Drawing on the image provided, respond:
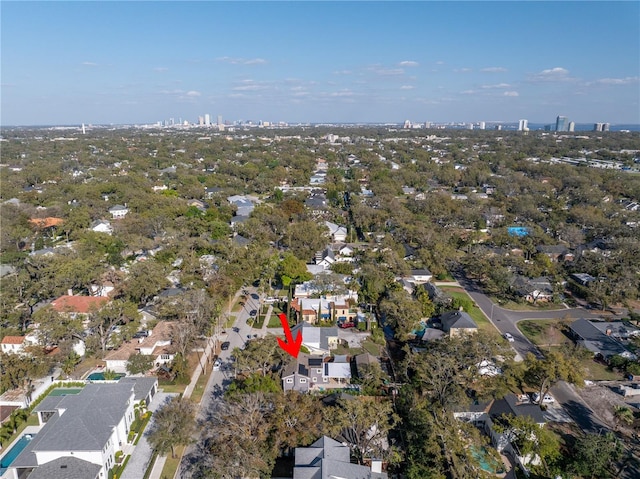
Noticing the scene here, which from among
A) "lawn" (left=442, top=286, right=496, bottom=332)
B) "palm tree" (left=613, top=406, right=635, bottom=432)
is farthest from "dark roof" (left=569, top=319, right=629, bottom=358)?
"palm tree" (left=613, top=406, right=635, bottom=432)

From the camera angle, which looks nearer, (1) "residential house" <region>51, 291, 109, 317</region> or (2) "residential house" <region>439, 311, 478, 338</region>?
(1) "residential house" <region>51, 291, 109, 317</region>

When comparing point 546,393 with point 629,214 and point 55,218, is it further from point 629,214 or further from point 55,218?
point 55,218

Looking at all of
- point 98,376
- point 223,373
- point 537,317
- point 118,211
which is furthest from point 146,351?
point 118,211

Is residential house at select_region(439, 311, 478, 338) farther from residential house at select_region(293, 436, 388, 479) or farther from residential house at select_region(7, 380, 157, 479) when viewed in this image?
residential house at select_region(7, 380, 157, 479)

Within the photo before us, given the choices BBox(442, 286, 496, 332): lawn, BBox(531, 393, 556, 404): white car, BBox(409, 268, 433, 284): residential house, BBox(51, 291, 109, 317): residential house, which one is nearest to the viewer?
BBox(531, 393, 556, 404): white car

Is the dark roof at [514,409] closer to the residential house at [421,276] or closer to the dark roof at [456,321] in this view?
the dark roof at [456,321]

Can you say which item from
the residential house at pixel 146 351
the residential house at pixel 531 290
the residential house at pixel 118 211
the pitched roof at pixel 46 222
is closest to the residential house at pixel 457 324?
the residential house at pixel 531 290

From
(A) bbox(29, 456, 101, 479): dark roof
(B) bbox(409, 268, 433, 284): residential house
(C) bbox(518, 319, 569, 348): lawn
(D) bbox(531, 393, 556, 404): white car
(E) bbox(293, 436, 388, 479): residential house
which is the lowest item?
(D) bbox(531, 393, 556, 404): white car
